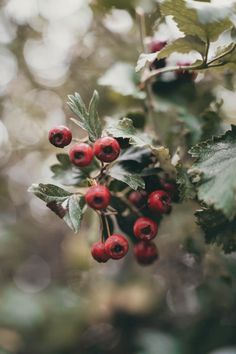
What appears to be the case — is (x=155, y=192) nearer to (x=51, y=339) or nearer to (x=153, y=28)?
(x=153, y=28)

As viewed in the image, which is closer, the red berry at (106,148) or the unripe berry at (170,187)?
the red berry at (106,148)

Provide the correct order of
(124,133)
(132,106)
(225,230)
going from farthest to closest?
(132,106) < (225,230) < (124,133)

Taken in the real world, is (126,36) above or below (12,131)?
above

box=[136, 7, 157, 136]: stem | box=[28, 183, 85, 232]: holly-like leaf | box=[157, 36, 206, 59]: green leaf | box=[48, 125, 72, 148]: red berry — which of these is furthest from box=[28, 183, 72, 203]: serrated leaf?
box=[136, 7, 157, 136]: stem

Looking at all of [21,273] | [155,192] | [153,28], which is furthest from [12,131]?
[21,273]

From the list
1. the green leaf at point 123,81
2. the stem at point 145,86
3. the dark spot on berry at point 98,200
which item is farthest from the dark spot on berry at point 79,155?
the stem at point 145,86

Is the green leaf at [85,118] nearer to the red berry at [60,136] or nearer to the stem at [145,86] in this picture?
the red berry at [60,136]

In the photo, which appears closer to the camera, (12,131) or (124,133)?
(124,133)

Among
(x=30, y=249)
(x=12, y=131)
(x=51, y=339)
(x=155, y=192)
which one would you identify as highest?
(x=155, y=192)
